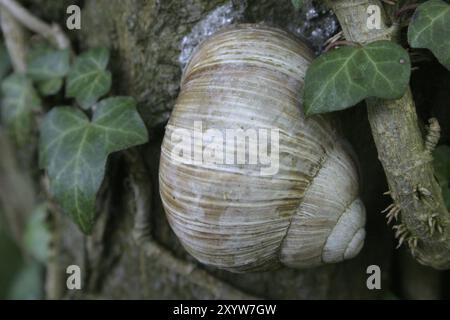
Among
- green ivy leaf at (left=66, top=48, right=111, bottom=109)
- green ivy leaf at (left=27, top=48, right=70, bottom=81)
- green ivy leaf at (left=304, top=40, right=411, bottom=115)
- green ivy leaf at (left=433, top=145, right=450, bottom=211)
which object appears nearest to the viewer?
green ivy leaf at (left=304, top=40, right=411, bottom=115)

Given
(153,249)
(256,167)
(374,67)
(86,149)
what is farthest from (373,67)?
(153,249)

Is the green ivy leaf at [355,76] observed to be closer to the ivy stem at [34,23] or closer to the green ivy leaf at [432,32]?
the green ivy leaf at [432,32]

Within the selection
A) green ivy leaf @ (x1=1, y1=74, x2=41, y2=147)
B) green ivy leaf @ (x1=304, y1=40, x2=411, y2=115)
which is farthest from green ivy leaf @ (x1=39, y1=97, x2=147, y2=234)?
green ivy leaf @ (x1=304, y1=40, x2=411, y2=115)

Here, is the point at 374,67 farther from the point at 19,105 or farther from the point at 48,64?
the point at 19,105

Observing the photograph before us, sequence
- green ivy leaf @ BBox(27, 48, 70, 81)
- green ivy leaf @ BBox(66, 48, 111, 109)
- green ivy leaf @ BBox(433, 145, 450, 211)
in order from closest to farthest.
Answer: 1. green ivy leaf @ BBox(433, 145, 450, 211)
2. green ivy leaf @ BBox(66, 48, 111, 109)
3. green ivy leaf @ BBox(27, 48, 70, 81)

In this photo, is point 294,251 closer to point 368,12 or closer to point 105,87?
point 368,12

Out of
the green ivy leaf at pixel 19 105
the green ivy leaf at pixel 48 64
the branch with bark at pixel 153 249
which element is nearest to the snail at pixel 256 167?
the branch with bark at pixel 153 249

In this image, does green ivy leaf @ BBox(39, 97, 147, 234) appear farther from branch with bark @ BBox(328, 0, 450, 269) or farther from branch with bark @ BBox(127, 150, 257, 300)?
branch with bark @ BBox(328, 0, 450, 269)
